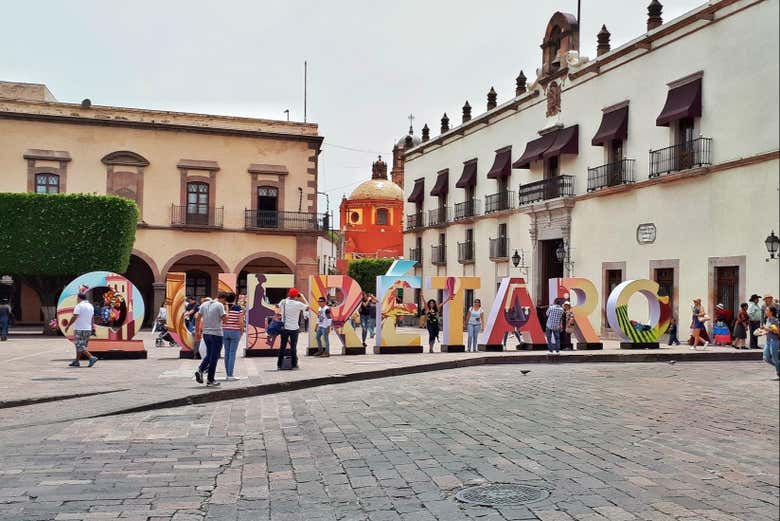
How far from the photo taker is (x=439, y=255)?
3891 centimetres

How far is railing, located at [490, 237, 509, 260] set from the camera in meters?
32.5

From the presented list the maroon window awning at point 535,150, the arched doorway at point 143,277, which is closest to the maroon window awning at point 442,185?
the maroon window awning at point 535,150

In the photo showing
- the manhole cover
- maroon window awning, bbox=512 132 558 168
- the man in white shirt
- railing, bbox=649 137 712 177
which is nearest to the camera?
the manhole cover

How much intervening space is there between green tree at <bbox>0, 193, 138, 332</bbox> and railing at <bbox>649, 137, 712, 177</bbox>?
18.5 m

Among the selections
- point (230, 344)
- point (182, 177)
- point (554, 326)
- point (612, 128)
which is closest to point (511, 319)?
point (554, 326)

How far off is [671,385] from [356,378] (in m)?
11.3

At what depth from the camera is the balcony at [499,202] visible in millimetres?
32562

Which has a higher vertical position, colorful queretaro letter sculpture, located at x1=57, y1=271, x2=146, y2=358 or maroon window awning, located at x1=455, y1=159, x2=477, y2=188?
maroon window awning, located at x1=455, y1=159, x2=477, y2=188

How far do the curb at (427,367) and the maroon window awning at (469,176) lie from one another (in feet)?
63.8

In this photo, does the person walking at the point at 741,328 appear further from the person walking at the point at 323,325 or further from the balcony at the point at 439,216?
the balcony at the point at 439,216

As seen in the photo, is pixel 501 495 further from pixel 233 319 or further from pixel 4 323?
pixel 4 323

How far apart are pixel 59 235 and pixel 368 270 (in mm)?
19101

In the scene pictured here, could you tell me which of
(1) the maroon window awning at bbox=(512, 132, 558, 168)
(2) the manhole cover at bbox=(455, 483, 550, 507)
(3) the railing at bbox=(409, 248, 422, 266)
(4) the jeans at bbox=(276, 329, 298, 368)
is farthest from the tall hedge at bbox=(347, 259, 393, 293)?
(2) the manhole cover at bbox=(455, 483, 550, 507)

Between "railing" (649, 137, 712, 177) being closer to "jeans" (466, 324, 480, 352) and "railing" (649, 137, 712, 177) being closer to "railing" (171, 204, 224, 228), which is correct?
"jeans" (466, 324, 480, 352)
